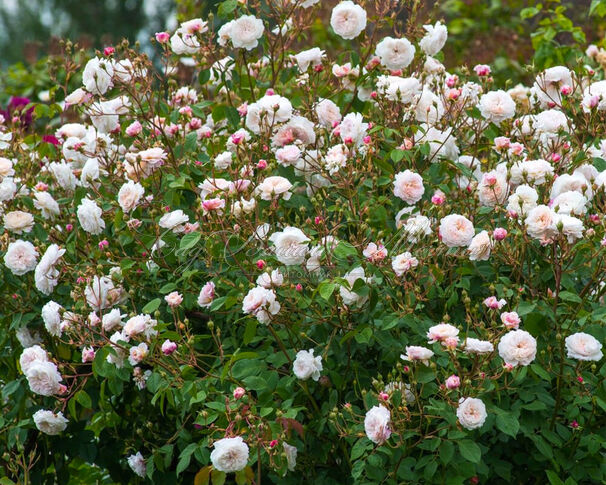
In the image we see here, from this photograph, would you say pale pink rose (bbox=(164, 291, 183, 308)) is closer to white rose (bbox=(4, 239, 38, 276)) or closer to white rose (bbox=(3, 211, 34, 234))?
white rose (bbox=(4, 239, 38, 276))

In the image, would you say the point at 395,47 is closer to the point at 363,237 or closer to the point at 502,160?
the point at 502,160

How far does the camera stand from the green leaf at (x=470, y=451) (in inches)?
84.1

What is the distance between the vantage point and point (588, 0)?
759 cm

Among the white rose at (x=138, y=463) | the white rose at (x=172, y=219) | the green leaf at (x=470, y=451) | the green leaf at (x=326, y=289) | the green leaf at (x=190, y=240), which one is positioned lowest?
the white rose at (x=138, y=463)

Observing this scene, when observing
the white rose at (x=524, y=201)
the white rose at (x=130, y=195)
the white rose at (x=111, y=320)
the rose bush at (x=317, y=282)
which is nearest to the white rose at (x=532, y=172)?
the rose bush at (x=317, y=282)

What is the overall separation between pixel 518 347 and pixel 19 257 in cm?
149

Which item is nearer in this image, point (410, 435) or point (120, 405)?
point (410, 435)

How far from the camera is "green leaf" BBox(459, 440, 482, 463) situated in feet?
7.01

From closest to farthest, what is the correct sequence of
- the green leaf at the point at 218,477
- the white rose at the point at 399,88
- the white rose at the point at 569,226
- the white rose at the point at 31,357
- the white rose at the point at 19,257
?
the white rose at the point at 569,226 → the green leaf at the point at 218,477 → the white rose at the point at 31,357 → the white rose at the point at 19,257 → the white rose at the point at 399,88

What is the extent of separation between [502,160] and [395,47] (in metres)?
0.53

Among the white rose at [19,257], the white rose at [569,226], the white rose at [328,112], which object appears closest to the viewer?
the white rose at [569,226]

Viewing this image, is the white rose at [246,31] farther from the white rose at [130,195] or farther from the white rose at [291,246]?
the white rose at [291,246]

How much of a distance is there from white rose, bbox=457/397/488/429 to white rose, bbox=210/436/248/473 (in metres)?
0.52

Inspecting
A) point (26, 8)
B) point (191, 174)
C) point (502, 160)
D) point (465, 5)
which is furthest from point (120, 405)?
point (26, 8)
